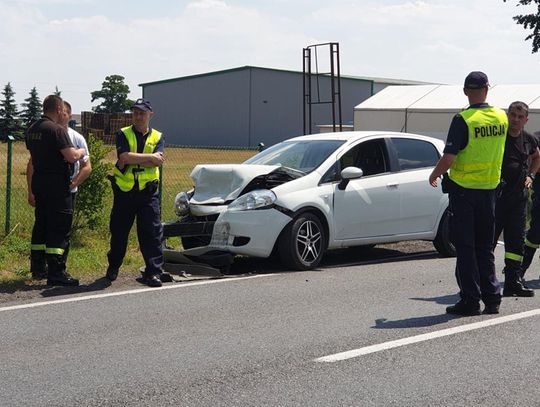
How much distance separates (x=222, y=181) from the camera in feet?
34.2

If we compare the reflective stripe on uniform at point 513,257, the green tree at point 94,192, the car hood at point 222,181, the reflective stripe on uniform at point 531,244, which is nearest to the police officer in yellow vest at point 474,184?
the reflective stripe on uniform at point 513,257

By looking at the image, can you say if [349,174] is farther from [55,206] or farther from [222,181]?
[55,206]

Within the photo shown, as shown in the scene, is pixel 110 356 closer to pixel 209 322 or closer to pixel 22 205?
pixel 209 322

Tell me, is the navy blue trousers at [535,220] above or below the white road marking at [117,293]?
above

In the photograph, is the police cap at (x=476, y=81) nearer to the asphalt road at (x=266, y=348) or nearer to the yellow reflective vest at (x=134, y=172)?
the asphalt road at (x=266, y=348)

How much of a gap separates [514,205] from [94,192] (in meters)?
5.64

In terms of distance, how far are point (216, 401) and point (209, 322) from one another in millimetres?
2212

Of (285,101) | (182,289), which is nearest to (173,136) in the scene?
(285,101)

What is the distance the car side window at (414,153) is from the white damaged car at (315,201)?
0.04 feet

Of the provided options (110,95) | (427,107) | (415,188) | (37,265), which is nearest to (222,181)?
(37,265)

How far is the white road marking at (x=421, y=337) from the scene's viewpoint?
20.1ft

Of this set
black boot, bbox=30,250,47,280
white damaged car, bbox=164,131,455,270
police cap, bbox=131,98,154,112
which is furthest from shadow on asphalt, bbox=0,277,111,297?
police cap, bbox=131,98,154,112

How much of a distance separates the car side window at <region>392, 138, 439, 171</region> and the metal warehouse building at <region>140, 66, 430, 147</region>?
52.5 m

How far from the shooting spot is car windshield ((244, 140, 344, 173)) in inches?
420
